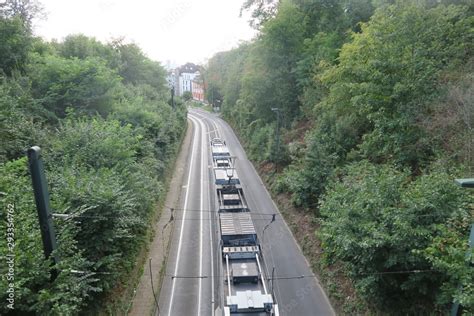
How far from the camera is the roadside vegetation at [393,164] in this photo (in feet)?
37.2

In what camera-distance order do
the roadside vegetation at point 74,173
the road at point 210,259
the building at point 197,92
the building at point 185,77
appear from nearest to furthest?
the roadside vegetation at point 74,173
the road at point 210,259
the building at point 197,92
the building at point 185,77

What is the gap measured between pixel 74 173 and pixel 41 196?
7076 millimetres

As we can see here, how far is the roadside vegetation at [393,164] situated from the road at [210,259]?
3.94 feet

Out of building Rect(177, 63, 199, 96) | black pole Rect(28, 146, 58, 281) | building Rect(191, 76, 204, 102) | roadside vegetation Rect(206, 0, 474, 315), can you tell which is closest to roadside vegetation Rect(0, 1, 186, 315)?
black pole Rect(28, 146, 58, 281)

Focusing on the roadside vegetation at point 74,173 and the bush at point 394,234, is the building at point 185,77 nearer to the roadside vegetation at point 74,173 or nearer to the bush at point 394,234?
the roadside vegetation at point 74,173

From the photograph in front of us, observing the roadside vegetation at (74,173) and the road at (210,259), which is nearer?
the roadside vegetation at (74,173)

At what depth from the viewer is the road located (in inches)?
669

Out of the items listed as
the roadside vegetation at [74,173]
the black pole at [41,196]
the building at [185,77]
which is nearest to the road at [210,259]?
the roadside vegetation at [74,173]

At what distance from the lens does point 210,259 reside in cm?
2097

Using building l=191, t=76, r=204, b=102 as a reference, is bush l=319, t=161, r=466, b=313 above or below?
below

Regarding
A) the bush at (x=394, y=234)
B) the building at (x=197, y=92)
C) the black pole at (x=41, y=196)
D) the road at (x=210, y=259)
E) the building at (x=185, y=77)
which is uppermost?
the building at (x=185, y=77)

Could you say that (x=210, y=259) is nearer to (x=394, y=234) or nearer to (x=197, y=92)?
(x=394, y=234)

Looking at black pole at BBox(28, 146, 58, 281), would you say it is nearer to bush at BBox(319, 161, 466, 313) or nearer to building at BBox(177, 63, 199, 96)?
bush at BBox(319, 161, 466, 313)

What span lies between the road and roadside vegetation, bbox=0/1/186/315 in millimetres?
2596
